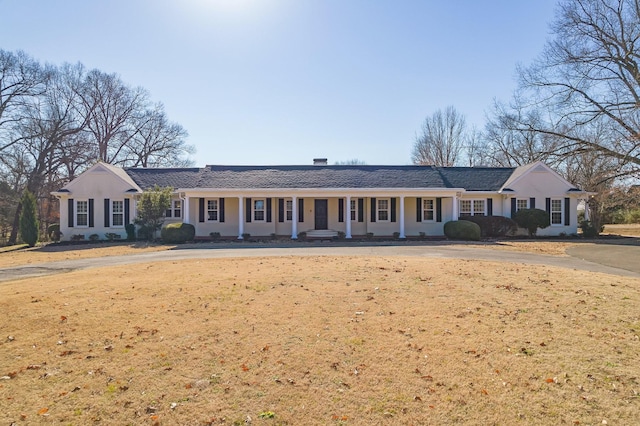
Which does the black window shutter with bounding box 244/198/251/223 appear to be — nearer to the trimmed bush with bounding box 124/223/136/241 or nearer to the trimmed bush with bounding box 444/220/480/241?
the trimmed bush with bounding box 124/223/136/241

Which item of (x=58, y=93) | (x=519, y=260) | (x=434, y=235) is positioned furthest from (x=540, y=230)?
(x=58, y=93)

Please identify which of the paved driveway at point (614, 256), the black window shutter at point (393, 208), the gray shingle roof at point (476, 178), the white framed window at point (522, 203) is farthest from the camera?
the gray shingle roof at point (476, 178)

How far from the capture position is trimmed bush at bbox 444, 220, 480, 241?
2163cm

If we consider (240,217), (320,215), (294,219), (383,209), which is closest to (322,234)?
(320,215)

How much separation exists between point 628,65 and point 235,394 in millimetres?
31249

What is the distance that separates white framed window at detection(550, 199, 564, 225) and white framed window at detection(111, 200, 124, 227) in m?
28.2

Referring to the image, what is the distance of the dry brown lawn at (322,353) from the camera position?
149 inches

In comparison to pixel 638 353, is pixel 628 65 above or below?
above

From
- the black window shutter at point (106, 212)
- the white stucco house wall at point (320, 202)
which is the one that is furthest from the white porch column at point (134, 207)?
the black window shutter at point (106, 212)

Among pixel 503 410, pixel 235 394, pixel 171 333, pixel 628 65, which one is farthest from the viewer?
pixel 628 65

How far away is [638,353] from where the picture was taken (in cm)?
491

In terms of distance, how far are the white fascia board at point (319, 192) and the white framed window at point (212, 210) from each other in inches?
41.3

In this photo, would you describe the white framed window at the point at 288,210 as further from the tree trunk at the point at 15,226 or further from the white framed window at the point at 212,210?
the tree trunk at the point at 15,226

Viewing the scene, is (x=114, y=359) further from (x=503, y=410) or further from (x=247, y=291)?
(x=503, y=410)
